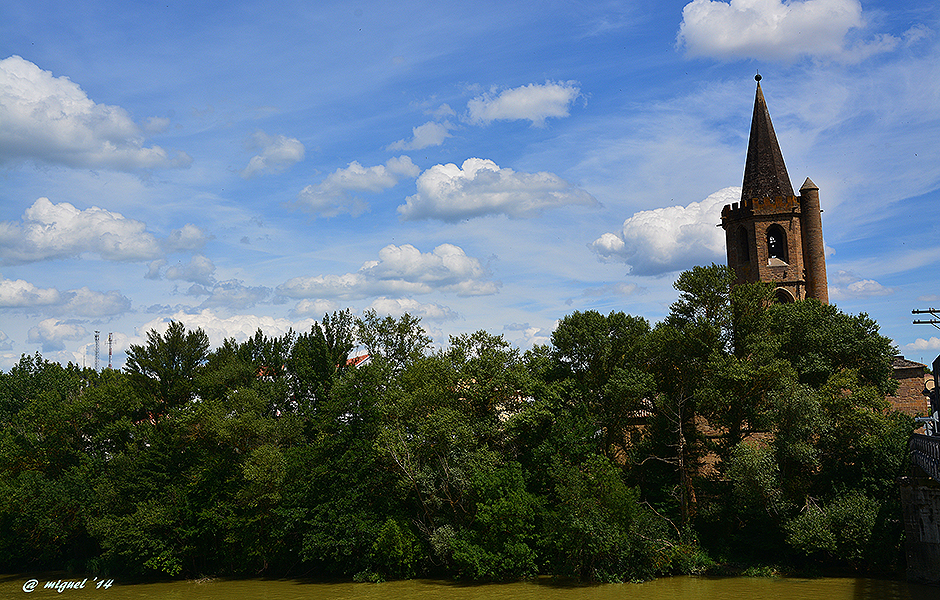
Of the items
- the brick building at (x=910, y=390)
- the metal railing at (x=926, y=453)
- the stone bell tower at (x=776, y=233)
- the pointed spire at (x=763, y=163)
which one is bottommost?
the metal railing at (x=926, y=453)

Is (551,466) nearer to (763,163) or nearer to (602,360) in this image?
(602,360)

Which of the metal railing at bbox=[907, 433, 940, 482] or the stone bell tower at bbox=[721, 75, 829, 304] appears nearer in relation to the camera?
the metal railing at bbox=[907, 433, 940, 482]

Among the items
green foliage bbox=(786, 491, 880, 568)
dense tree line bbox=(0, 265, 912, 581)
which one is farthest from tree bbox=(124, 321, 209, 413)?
green foliage bbox=(786, 491, 880, 568)

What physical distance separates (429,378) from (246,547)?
12.8m

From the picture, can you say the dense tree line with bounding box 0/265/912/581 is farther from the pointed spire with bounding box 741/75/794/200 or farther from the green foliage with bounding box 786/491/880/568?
the pointed spire with bounding box 741/75/794/200

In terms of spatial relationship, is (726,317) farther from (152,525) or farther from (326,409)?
(152,525)

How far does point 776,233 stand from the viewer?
49.2m

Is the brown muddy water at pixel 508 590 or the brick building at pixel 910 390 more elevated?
the brick building at pixel 910 390

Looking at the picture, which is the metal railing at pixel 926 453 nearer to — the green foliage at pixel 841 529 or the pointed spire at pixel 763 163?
the green foliage at pixel 841 529

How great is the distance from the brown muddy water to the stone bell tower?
22.5 m

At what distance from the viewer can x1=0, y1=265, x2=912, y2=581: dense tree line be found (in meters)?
31.1

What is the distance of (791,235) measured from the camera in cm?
4856

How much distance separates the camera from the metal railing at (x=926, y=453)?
23.0 meters

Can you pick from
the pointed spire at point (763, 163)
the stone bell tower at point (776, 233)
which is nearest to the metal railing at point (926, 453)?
the stone bell tower at point (776, 233)
